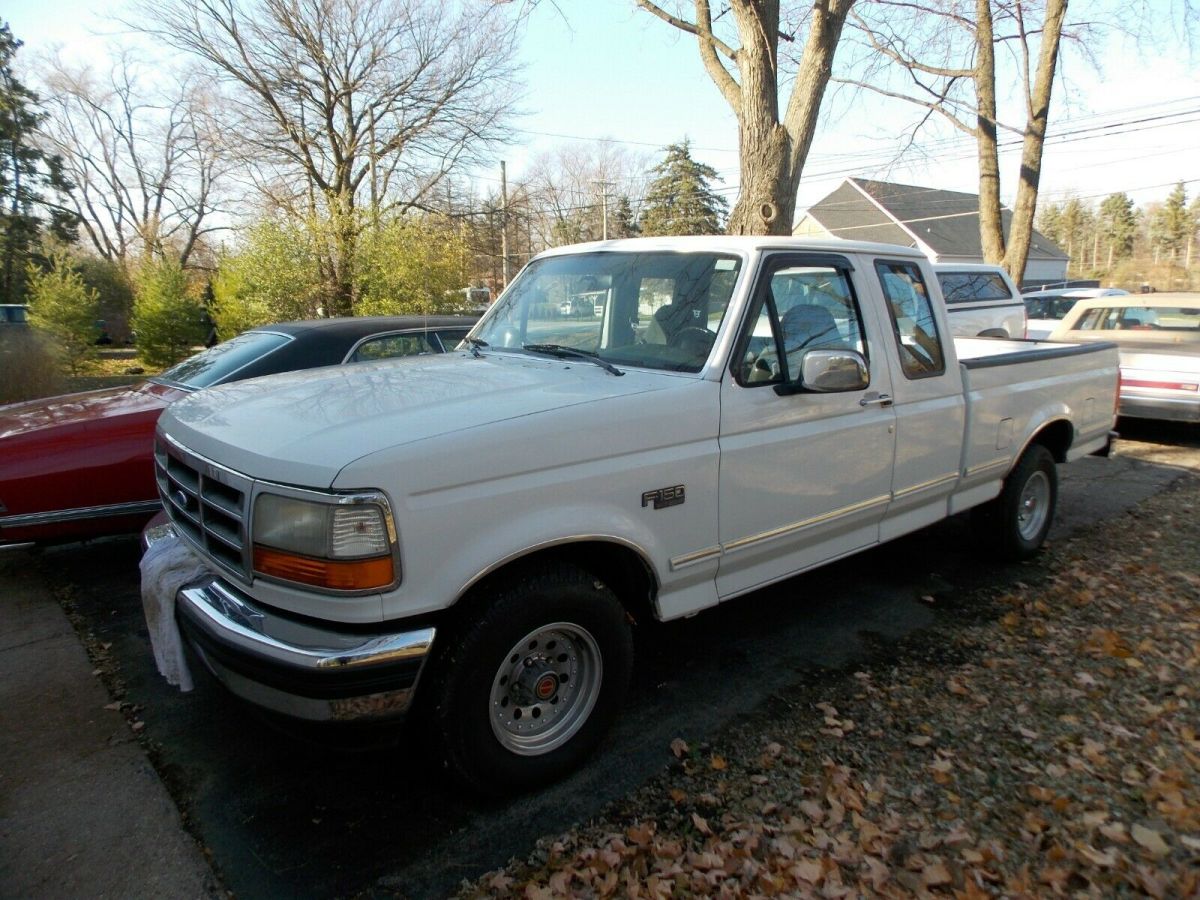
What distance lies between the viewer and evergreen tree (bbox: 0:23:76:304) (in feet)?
105

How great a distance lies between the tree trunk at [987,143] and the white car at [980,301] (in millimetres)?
4096

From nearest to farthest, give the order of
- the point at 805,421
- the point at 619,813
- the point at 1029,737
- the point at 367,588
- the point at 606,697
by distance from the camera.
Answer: the point at 367,588, the point at 619,813, the point at 606,697, the point at 1029,737, the point at 805,421

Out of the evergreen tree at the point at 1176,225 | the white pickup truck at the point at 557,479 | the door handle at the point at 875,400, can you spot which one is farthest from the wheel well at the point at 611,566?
the evergreen tree at the point at 1176,225

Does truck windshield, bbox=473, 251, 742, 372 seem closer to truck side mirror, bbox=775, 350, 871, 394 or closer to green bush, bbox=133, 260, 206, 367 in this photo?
truck side mirror, bbox=775, 350, 871, 394

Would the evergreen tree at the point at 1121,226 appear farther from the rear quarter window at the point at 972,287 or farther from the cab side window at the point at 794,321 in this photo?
the cab side window at the point at 794,321

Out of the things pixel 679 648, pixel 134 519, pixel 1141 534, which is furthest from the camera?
pixel 1141 534

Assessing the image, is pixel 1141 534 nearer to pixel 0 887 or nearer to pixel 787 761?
pixel 787 761

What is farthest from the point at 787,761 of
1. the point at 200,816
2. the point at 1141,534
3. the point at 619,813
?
the point at 1141,534

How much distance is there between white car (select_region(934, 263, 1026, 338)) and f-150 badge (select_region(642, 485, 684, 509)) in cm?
947

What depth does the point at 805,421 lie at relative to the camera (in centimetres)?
354

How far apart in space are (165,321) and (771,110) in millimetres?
17472

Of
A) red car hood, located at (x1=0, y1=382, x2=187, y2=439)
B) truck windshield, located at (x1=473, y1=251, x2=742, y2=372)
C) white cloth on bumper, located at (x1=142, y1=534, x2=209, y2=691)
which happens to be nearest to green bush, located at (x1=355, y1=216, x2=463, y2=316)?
red car hood, located at (x1=0, y1=382, x2=187, y2=439)

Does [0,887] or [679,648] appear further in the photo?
[679,648]

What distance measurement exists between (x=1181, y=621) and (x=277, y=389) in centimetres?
493
